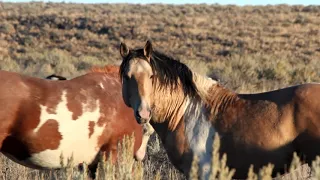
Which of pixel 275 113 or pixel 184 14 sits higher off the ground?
pixel 275 113

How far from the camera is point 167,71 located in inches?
213

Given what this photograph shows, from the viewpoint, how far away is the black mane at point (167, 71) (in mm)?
5328

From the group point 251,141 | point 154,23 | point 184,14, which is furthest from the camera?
point 184,14

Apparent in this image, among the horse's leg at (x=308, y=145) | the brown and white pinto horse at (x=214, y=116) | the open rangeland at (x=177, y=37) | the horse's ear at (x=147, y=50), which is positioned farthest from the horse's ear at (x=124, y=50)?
the open rangeland at (x=177, y=37)

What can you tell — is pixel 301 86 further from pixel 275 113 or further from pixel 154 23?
pixel 154 23

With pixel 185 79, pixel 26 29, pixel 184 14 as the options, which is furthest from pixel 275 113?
pixel 184 14

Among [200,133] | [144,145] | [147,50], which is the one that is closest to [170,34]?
[144,145]

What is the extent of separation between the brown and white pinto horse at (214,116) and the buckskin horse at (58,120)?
0.76 metres

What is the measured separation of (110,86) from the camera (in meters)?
6.35

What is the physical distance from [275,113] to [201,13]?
4872cm

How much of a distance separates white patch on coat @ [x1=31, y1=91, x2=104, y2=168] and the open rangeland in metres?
15.9

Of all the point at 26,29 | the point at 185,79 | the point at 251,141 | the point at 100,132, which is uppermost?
the point at 185,79

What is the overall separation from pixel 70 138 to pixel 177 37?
35.6 m

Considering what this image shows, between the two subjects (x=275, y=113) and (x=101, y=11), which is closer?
(x=275, y=113)
